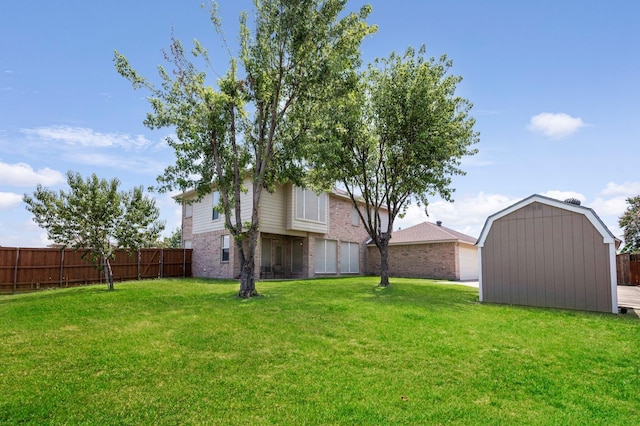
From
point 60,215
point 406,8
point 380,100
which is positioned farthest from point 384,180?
point 60,215

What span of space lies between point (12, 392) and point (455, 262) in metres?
21.6

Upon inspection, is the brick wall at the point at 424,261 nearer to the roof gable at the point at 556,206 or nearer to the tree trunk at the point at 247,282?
the roof gable at the point at 556,206

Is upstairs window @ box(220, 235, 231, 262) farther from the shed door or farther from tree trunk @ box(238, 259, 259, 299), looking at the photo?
the shed door

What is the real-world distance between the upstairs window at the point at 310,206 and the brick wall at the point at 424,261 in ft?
20.5

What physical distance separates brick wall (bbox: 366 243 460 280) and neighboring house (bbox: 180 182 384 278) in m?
2.75

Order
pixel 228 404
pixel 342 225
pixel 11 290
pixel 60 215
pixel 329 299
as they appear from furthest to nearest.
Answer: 1. pixel 342 225
2. pixel 11 290
3. pixel 60 215
4. pixel 329 299
5. pixel 228 404

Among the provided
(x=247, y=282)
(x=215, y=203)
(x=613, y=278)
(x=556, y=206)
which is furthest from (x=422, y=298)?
(x=215, y=203)

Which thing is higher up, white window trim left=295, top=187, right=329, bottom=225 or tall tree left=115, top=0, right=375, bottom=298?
tall tree left=115, top=0, right=375, bottom=298

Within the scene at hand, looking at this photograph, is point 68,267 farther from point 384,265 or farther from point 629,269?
point 629,269

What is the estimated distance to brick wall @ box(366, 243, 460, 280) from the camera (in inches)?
883

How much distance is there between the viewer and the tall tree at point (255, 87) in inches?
455

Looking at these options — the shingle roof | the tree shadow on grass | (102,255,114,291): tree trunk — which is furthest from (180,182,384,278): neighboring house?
the tree shadow on grass

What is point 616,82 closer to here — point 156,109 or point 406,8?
point 406,8

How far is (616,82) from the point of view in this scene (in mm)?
10945
